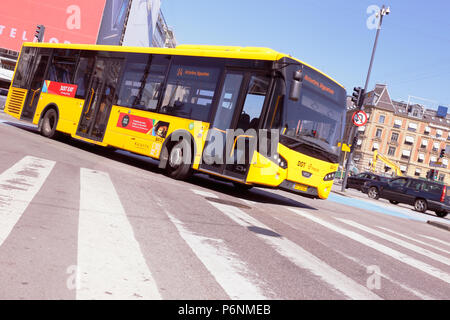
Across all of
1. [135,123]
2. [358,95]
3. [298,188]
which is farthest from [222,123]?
[358,95]

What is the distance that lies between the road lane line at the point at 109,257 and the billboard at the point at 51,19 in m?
67.1

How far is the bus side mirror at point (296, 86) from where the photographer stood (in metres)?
8.87

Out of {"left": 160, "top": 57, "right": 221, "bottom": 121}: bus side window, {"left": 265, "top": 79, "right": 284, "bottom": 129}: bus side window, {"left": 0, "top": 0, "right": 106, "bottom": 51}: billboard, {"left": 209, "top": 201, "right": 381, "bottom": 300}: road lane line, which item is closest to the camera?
{"left": 209, "top": 201, "right": 381, "bottom": 300}: road lane line

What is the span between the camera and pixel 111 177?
8.61m

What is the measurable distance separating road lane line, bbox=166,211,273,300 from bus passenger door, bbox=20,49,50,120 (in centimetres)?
1282

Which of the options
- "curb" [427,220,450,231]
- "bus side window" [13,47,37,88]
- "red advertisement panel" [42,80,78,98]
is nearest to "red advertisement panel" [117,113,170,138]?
"red advertisement panel" [42,80,78,98]

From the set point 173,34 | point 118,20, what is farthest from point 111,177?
point 173,34

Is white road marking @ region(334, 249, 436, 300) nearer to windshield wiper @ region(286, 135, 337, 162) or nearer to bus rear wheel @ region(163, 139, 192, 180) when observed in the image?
windshield wiper @ region(286, 135, 337, 162)

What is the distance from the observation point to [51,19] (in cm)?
6662

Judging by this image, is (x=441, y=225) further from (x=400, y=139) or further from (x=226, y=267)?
(x=400, y=139)

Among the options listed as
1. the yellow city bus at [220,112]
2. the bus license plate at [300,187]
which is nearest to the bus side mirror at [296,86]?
the yellow city bus at [220,112]

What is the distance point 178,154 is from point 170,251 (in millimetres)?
6616

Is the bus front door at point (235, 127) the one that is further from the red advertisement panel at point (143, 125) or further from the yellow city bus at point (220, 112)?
the red advertisement panel at point (143, 125)

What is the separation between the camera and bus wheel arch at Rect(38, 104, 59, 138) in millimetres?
14805
